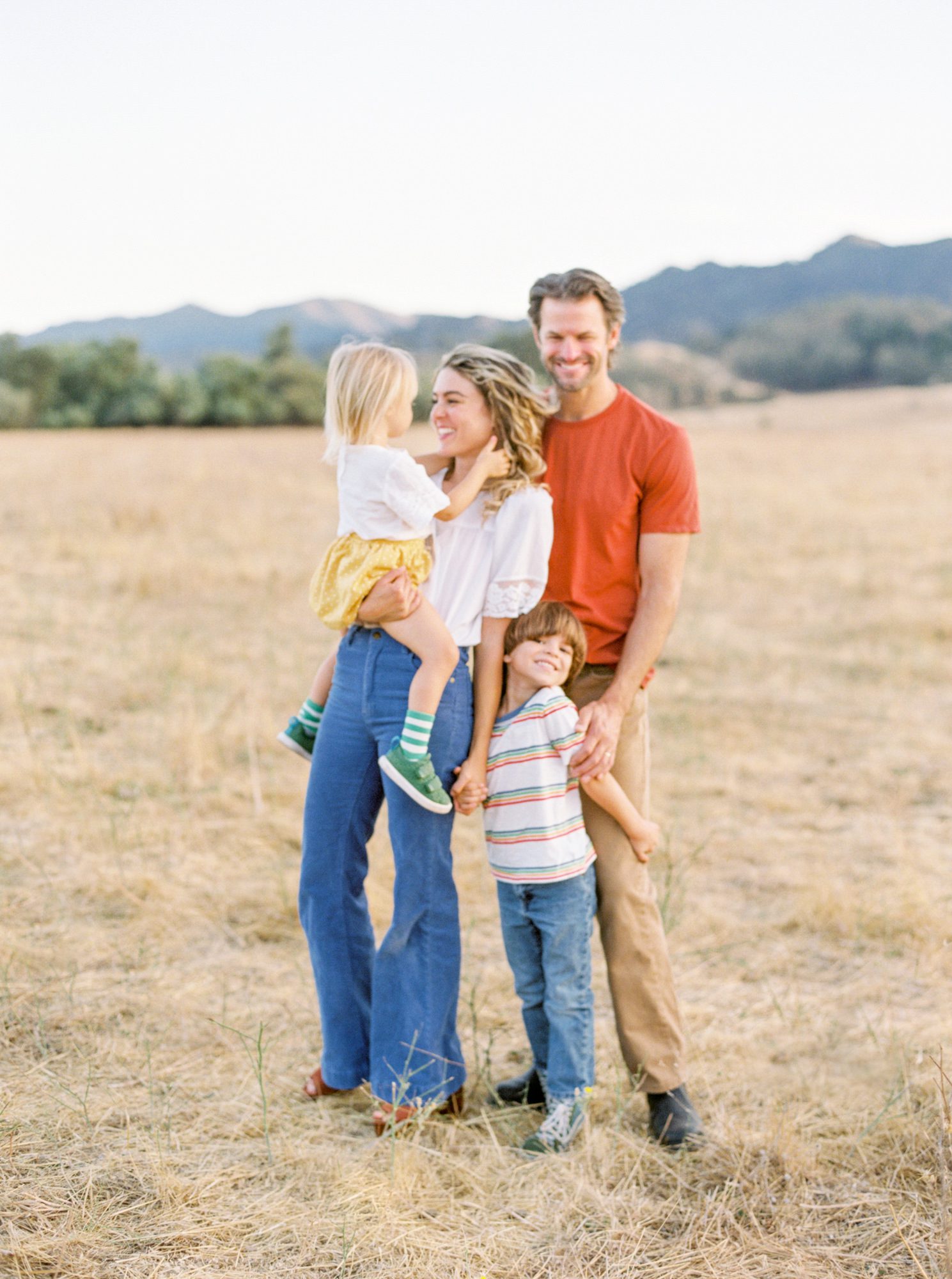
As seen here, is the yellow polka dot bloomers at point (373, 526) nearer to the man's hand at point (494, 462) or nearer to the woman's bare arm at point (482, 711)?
the man's hand at point (494, 462)

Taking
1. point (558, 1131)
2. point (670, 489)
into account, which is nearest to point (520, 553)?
point (670, 489)

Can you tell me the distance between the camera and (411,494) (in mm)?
2646

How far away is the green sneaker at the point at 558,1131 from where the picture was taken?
2889mm

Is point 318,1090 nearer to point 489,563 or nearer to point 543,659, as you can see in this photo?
point 543,659

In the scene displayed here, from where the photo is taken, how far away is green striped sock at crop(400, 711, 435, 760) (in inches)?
104

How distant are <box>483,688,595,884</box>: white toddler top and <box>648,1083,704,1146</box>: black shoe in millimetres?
718

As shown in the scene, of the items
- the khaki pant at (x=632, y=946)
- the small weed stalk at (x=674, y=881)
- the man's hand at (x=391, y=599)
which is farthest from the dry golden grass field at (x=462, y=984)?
the man's hand at (x=391, y=599)

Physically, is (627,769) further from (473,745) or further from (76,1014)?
(76,1014)

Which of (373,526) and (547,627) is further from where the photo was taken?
(547,627)

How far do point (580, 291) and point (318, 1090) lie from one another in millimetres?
2334

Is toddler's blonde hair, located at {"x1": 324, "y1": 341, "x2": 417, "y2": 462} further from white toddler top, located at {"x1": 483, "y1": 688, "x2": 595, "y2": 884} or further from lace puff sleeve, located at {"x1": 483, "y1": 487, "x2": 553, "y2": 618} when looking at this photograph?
white toddler top, located at {"x1": 483, "y1": 688, "x2": 595, "y2": 884}

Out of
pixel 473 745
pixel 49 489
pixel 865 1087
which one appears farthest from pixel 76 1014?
pixel 49 489

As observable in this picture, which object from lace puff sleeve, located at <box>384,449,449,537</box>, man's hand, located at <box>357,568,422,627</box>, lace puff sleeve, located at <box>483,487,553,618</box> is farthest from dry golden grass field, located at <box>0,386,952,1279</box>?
lace puff sleeve, located at <box>384,449,449,537</box>

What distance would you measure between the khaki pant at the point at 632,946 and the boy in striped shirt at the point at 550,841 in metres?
0.06
